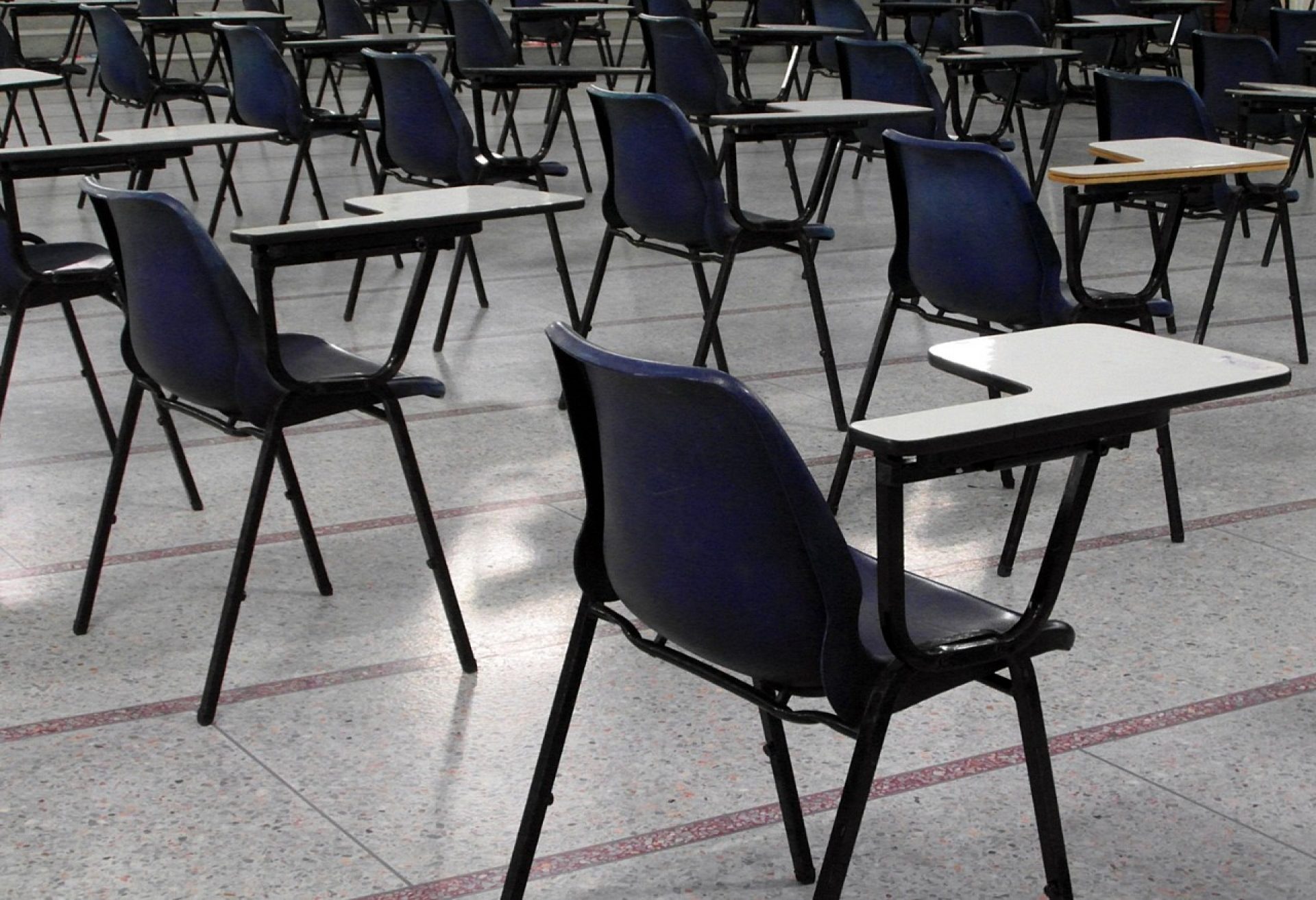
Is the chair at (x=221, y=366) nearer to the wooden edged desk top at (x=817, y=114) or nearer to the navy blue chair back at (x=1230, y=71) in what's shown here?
the wooden edged desk top at (x=817, y=114)

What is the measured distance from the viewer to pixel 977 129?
9742 mm

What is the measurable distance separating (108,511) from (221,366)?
0.47 metres

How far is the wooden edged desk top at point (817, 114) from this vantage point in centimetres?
410

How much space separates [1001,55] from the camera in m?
6.65

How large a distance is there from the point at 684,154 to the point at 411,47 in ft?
18.4

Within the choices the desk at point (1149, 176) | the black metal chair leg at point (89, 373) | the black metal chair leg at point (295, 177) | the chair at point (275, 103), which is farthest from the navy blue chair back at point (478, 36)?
the desk at point (1149, 176)

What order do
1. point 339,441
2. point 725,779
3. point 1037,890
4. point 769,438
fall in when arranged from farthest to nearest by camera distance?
point 339,441, point 725,779, point 1037,890, point 769,438

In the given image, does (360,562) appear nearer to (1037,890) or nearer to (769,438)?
(1037,890)

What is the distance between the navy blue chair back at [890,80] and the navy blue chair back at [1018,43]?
4.81 ft

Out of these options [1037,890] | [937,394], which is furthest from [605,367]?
[937,394]

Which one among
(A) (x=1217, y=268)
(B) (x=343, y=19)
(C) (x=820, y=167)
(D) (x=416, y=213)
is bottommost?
(A) (x=1217, y=268)

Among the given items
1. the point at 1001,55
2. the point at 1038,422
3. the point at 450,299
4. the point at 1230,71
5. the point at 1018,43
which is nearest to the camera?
the point at 1038,422

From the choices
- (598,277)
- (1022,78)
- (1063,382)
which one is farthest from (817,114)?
(1022,78)

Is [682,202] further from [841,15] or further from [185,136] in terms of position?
[841,15]
